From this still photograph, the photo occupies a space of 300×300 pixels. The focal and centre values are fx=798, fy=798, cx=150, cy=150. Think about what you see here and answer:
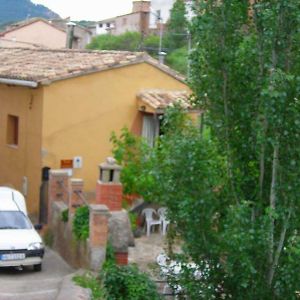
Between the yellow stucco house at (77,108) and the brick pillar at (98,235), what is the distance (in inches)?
206

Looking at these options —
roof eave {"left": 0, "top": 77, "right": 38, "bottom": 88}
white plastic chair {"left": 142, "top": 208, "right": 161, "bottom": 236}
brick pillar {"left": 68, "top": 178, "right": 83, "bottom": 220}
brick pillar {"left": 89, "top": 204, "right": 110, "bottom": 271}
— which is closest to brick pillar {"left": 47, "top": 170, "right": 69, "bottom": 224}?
brick pillar {"left": 68, "top": 178, "right": 83, "bottom": 220}

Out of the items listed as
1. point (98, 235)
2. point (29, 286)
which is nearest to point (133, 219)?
point (98, 235)

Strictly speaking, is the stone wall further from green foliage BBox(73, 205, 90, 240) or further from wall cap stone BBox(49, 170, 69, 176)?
green foliage BBox(73, 205, 90, 240)

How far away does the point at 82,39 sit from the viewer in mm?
62625

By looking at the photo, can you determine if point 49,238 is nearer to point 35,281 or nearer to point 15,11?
point 35,281

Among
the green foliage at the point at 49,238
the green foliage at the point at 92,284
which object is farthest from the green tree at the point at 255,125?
the green foliage at the point at 49,238

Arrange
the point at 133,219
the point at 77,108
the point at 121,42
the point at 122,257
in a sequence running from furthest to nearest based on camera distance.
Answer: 1. the point at 121,42
2. the point at 77,108
3. the point at 133,219
4. the point at 122,257

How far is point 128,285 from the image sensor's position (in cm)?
1121

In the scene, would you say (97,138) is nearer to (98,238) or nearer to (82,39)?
(98,238)

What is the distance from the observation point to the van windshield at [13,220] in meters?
16.3

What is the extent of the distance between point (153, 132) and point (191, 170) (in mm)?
12141

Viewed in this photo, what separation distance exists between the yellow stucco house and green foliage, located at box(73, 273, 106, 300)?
618cm

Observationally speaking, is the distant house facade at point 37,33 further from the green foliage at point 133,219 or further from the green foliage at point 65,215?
the green foliage at point 65,215

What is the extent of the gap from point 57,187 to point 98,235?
413 cm
